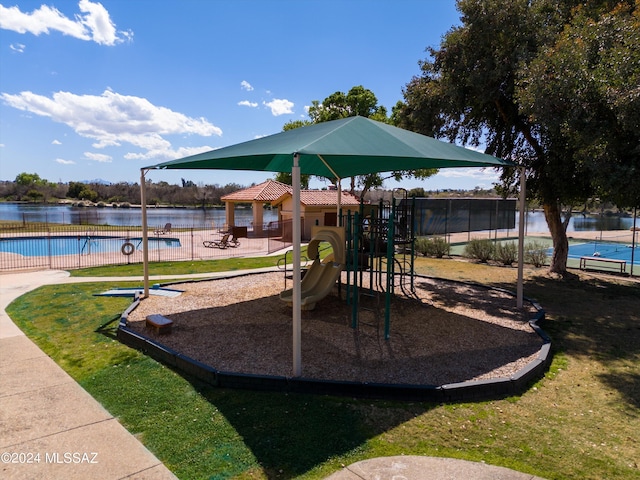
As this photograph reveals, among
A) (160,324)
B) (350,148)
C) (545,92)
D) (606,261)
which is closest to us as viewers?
(350,148)

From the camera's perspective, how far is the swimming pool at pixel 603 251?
2075 cm

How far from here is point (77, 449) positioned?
12.8 feet

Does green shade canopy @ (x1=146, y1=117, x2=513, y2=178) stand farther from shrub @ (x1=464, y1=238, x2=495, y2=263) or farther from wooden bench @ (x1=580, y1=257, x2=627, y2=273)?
wooden bench @ (x1=580, y1=257, x2=627, y2=273)

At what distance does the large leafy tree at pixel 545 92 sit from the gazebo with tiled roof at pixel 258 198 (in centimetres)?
1978

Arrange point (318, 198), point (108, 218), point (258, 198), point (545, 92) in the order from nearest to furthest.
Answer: point (545, 92) < point (318, 198) < point (258, 198) < point (108, 218)

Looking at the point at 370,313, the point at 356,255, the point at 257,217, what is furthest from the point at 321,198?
the point at 356,255

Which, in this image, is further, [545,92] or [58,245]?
[58,245]

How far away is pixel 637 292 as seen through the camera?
37.6 feet

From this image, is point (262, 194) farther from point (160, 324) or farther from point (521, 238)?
point (160, 324)

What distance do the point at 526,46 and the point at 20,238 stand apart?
29026 mm

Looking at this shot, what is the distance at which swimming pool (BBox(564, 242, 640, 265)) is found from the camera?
817 inches

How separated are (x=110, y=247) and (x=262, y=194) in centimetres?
1220

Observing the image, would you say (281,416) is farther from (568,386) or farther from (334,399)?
(568,386)

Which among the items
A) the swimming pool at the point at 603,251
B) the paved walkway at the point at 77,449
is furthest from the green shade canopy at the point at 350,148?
the swimming pool at the point at 603,251
